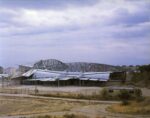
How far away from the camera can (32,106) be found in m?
44.8

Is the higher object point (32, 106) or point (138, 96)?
point (138, 96)

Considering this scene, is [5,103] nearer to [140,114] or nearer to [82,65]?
[140,114]

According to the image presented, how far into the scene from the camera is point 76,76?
3460 inches

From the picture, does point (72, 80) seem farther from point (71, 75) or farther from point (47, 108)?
point (47, 108)

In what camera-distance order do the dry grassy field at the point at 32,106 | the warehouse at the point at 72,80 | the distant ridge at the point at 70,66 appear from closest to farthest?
the dry grassy field at the point at 32,106
the warehouse at the point at 72,80
the distant ridge at the point at 70,66

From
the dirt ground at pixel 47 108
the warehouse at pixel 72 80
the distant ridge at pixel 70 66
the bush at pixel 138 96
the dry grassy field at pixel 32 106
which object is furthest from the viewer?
the distant ridge at pixel 70 66

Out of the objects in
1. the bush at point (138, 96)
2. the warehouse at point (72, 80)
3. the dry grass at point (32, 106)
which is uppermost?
the warehouse at point (72, 80)

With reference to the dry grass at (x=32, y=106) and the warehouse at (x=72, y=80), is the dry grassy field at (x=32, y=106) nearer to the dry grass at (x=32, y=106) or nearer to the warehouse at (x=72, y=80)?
the dry grass at (x=32, y=106)

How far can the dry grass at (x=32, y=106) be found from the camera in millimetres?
40506

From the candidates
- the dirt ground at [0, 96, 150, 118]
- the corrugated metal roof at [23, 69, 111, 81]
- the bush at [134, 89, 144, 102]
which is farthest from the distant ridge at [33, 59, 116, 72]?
the dirt ground at [0, 96, 150, 118]

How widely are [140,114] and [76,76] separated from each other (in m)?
52.9

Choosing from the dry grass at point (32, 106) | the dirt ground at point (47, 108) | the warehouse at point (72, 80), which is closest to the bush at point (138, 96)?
the dirt ground at point (47, 108)

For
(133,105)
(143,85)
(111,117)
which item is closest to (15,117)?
(111,117)

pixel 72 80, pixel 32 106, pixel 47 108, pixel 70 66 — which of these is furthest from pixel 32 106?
pixel 70 66
